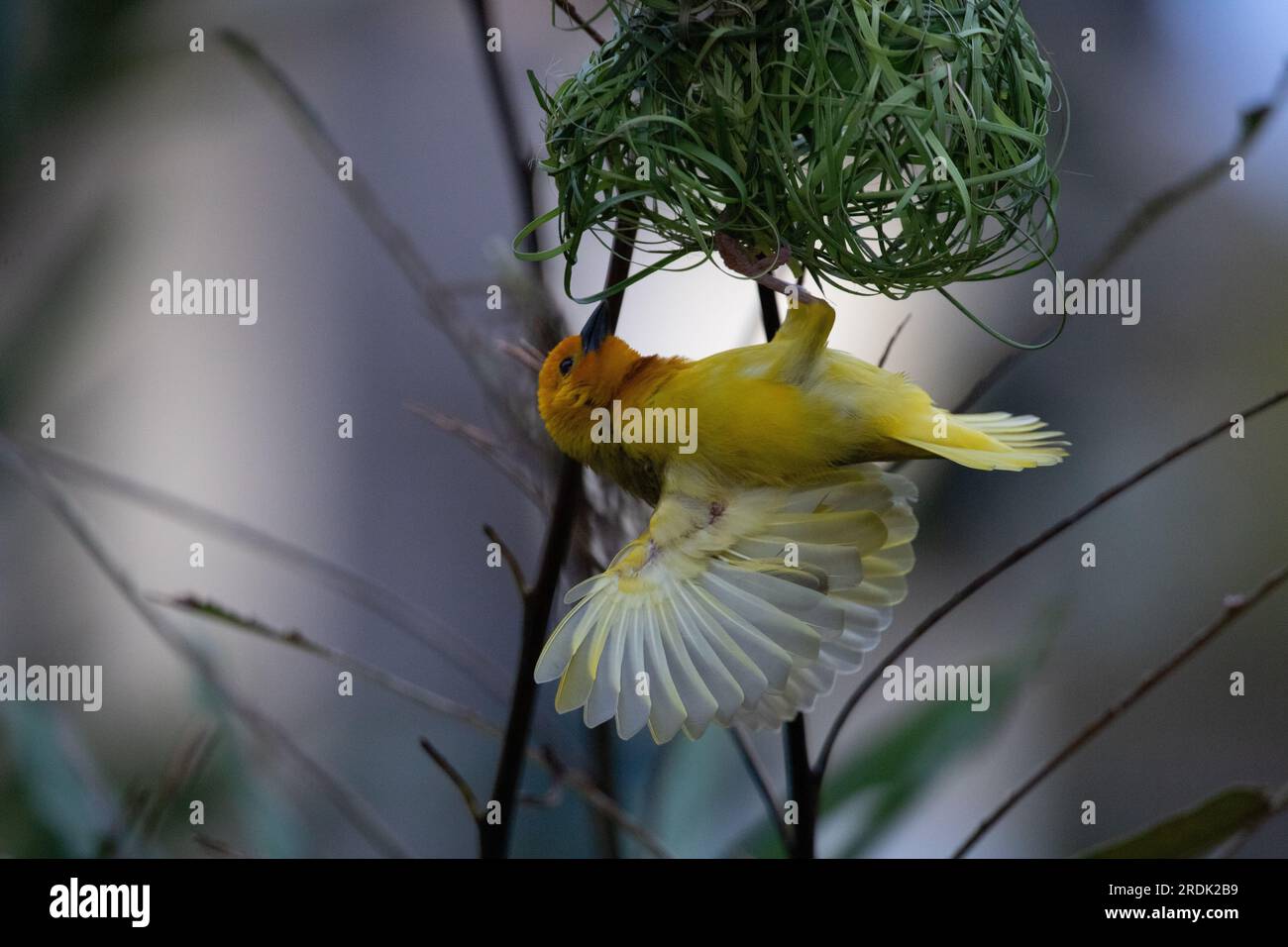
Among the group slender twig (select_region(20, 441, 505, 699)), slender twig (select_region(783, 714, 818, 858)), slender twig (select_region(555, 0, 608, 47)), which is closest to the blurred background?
slender twig (select_region(20, 441, 505, 699))

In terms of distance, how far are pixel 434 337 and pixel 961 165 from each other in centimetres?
94

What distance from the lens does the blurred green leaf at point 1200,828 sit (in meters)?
1.10

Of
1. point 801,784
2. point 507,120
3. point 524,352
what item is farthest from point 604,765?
point 507,120

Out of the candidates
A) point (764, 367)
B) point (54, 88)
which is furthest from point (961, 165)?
point (54, 88)

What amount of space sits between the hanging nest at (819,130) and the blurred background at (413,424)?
0.49 meters

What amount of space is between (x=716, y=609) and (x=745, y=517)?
0.35 ft

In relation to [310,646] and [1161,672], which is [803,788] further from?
[310,646]

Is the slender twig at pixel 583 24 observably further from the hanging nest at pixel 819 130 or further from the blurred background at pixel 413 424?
the blurred background at pixel 413 424

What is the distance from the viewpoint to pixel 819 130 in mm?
828

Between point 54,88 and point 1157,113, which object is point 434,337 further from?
point 1157,113

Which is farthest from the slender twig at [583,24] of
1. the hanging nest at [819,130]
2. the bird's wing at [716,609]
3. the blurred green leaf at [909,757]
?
the blurred green leaf at [909,757]

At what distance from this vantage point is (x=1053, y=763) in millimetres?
1041

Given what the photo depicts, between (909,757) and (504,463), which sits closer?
(504,463)
